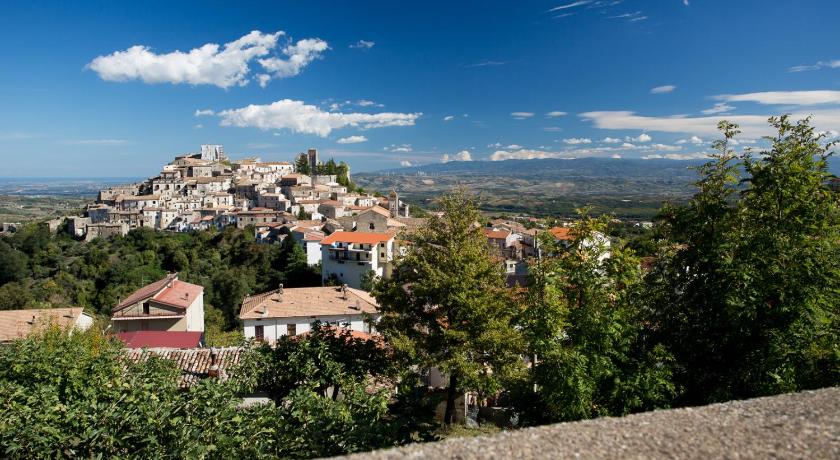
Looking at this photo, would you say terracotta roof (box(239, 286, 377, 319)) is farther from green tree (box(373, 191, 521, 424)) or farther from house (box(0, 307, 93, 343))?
green tree (box(373, 191, 521, 424))

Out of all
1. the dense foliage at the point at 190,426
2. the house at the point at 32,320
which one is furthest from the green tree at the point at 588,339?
the house at the point at 32,320

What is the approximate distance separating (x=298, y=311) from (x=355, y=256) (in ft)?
71.3

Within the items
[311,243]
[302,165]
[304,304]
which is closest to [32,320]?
[304,304]

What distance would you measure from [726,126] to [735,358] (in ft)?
15.5

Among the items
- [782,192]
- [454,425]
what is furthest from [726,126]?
[454,425]

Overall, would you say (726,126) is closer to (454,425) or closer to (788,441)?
(788,441)

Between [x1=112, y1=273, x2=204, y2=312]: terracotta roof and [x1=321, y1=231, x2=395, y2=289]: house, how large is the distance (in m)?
18.7

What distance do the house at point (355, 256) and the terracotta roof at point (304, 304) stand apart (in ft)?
53.8

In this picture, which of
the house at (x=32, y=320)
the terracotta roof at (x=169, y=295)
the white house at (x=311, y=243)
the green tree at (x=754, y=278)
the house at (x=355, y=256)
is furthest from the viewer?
the white house at (x=311, y=243)

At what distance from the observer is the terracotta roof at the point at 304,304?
3172 centimetres

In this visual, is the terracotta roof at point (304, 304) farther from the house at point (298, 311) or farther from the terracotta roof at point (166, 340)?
the terracotta roof at point (166, 340)

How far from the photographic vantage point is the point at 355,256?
53781mm

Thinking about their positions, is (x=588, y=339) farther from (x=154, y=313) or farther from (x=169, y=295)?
(x=169, y=295)

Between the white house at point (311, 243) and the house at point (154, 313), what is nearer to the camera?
the house at point (154, 313)
